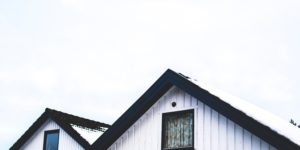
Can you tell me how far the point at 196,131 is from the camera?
1251 centimetres

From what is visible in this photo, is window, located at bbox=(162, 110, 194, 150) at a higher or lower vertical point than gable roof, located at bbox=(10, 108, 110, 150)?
lower

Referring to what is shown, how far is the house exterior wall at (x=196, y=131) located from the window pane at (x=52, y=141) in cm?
597

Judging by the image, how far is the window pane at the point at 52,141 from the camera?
19.6m

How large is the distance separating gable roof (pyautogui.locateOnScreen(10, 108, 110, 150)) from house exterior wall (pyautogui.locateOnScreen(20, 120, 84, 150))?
157 mm

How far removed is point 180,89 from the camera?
1337 centimetres

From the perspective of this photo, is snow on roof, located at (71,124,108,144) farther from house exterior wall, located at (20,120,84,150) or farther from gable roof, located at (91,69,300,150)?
gable roof, located at (91,69,300,150)

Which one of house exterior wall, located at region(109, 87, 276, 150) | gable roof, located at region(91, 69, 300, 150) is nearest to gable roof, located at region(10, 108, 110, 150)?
gable roof, located at region(91, 69, 300, 150)

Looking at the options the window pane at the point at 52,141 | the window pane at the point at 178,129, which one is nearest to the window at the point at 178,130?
the window pane at the point at 178,129

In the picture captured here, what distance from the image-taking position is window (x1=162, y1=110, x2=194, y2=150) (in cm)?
1270

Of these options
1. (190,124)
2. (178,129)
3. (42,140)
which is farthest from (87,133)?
(190,124)

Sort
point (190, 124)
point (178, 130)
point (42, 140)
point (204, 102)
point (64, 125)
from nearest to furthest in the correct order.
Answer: point (204, 102) < point (190, 124) < point (178, 130) < point (64, 125) < point (42, 140)

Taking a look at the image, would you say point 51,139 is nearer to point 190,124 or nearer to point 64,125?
point 64,125

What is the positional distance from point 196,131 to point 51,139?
923 centimetres

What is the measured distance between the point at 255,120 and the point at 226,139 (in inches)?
40.8
